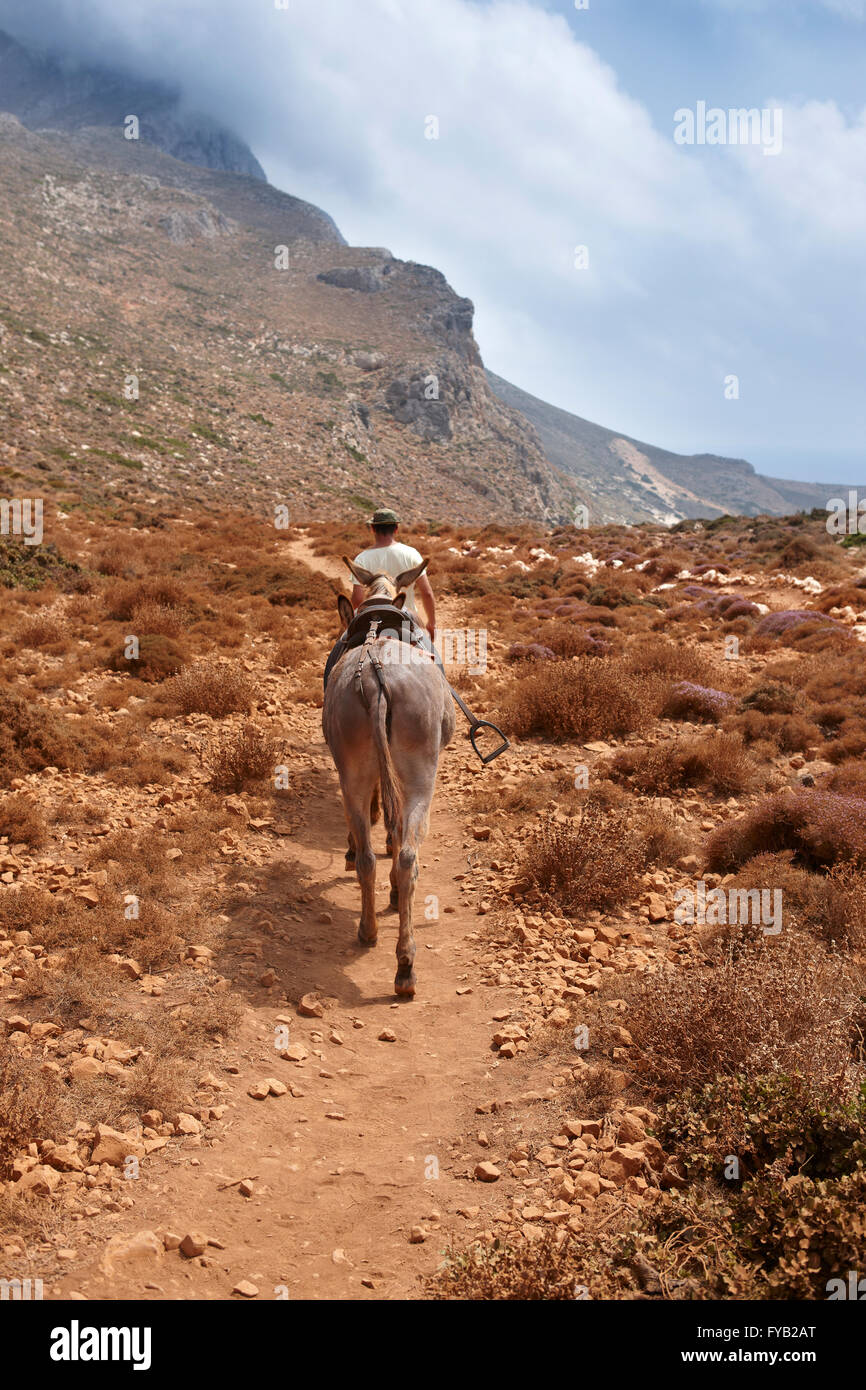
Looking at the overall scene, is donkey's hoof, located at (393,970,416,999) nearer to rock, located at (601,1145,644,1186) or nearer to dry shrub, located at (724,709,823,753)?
rock, located at (601,1145,644,1186)

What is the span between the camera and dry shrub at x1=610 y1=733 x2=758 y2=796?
27.7 feet

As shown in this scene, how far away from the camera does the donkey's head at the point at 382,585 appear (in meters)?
6.65

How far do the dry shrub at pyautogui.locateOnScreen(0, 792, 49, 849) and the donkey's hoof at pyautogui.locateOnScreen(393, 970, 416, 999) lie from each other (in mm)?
3515

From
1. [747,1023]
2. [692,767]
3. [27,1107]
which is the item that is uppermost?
[692,767]

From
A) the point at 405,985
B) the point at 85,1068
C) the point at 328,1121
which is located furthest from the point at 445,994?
the point at 85,1068

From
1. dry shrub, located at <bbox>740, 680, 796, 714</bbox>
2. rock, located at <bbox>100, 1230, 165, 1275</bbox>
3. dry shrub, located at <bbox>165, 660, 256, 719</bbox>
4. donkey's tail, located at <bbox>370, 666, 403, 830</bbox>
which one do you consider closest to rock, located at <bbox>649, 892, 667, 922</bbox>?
donkey's tail, located at <bbox>370, 666, 403, 830</bbox>

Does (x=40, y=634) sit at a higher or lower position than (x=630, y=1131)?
higher

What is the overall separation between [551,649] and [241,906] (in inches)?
356

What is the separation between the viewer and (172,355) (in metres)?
61.5

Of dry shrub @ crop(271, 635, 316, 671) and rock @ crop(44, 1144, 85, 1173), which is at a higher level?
dry shrub @ crop(271, 635, 316, 671)

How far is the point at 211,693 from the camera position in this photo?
33.8 feet

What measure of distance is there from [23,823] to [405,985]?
3.86m

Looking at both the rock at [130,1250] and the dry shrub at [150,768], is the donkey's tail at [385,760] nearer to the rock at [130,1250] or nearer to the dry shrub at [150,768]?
the rock at [130,1250]

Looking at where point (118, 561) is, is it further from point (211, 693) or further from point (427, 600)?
point (427, 600)
